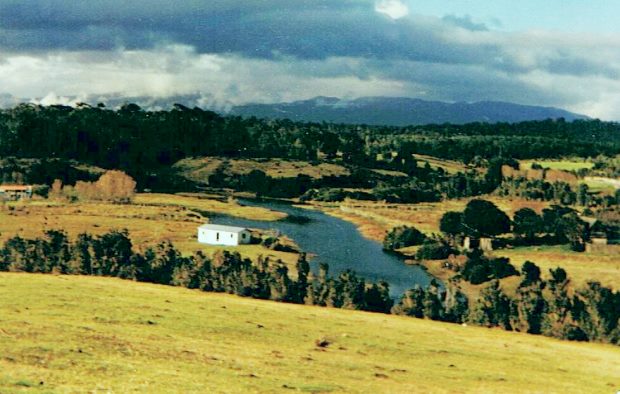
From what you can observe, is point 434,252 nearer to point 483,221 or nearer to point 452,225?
point 452,225

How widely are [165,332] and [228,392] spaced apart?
1208 centimetres

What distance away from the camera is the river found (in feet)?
270

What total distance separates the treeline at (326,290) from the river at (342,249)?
12.5 metres

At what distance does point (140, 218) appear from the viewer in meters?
112

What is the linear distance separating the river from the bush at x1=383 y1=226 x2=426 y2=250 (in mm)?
1534

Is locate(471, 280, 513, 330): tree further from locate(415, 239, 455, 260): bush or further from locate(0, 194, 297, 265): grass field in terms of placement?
locate(415, 239, 455, 260): bush

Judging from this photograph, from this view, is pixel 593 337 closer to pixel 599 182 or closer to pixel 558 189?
pixel 558 189

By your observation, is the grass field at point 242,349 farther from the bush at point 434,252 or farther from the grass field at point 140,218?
the bush at point 434,252

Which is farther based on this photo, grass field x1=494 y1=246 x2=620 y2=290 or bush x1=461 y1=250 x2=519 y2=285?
bush x1=461 y1=250 x2=519 y2=285

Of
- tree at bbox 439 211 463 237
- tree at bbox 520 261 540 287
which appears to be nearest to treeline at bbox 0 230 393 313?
tree at bbox 520 261 540 287

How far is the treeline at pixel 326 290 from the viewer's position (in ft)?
181

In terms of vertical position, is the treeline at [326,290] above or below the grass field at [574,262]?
above

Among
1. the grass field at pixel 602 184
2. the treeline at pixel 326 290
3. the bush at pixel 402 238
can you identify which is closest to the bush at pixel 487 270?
the treeline at pixel 326 290

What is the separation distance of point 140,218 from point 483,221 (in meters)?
50.3
